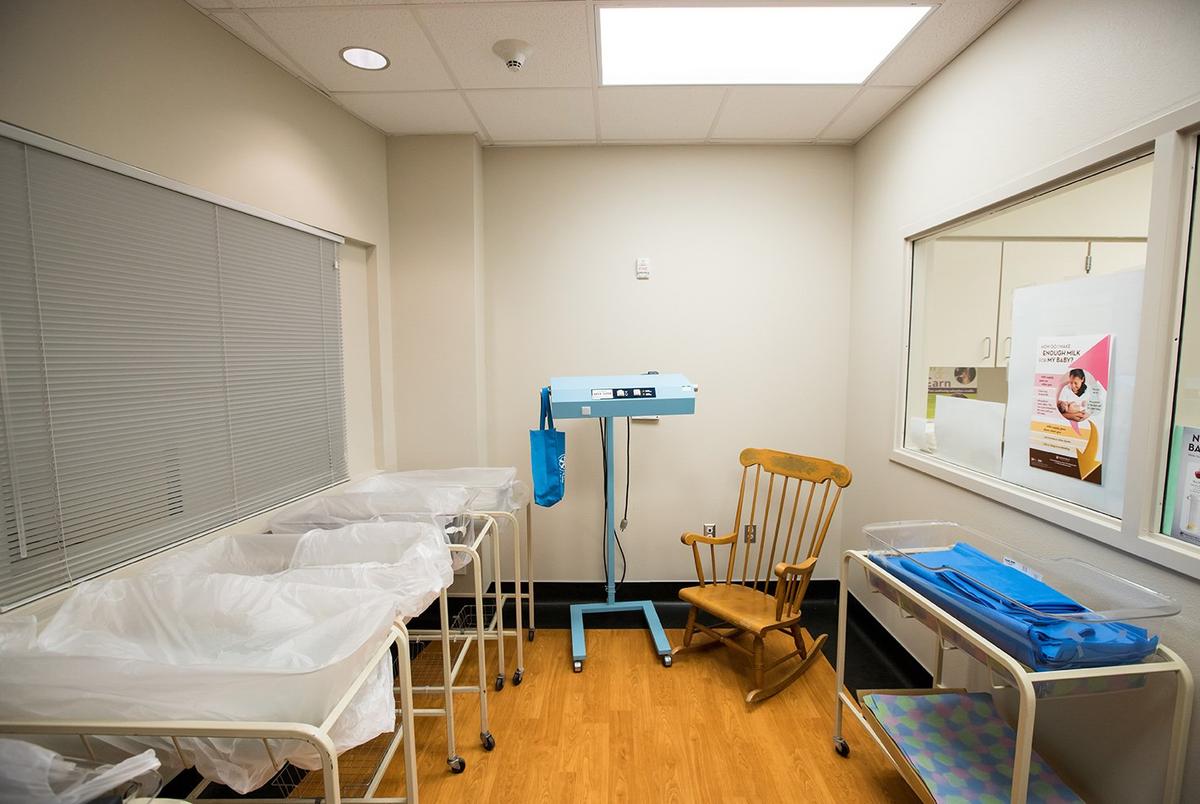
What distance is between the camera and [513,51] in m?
1.89

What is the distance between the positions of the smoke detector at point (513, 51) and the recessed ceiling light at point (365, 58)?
466 millimetres

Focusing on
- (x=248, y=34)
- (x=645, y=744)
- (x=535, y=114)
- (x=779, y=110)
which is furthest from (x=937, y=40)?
(x=645, y=744)

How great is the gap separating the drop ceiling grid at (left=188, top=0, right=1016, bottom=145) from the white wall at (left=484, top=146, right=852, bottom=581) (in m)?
0.20

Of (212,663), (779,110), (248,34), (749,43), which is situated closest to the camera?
(212,663)

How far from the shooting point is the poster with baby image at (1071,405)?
4.69ft

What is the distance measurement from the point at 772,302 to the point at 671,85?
1300 mm

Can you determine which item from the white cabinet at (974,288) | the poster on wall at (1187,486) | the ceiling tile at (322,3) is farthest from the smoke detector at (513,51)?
the poster on wall at (1187,486)

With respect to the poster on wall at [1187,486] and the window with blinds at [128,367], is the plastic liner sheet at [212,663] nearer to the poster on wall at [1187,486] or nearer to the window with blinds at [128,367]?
the window with blinds at [128,367]

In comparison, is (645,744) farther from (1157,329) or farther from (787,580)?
(1157,329)

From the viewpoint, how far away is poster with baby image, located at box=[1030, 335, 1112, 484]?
1.43 meters

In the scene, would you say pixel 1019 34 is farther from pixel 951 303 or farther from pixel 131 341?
pixel 131 341

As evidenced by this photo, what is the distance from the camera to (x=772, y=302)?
2.90 m

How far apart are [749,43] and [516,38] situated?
0.92 meters

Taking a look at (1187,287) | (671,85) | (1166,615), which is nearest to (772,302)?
(671,85)
